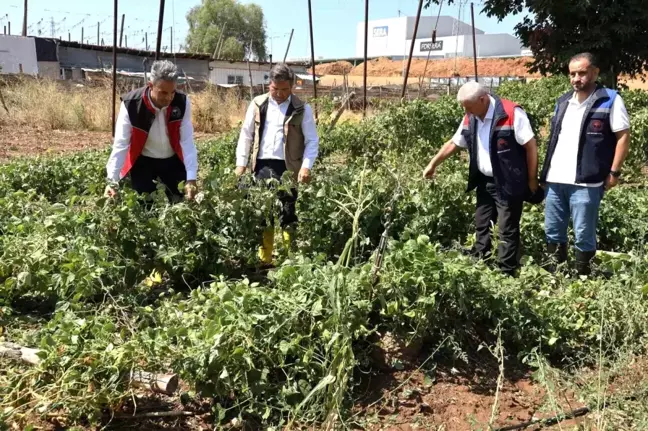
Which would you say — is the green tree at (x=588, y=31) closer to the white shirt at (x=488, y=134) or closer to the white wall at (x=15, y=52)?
the white shirt at (x=488, y=134)

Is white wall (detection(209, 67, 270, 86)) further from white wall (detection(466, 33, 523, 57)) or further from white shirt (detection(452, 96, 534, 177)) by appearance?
white wall (detection(466, 33, 523, 57))

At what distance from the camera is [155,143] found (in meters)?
4.10

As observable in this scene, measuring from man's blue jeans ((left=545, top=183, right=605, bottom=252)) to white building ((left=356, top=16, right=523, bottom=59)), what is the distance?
5777cm

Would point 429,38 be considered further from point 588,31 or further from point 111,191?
point 111,191

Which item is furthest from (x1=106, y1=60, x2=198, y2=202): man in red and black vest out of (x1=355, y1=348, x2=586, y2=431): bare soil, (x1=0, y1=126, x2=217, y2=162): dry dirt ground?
(x1=0, y1=126, x2=217, y2=162): dry dirt ground

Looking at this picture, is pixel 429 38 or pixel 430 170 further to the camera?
pixel 429 38

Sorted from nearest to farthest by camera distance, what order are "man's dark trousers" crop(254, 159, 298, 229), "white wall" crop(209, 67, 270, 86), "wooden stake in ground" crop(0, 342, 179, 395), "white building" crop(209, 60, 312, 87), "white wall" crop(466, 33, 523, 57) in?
"wooden stake in ground" crop(0, 342, 179, 395) → "man's dark trousers" crop(254, 159, 298, 229) → "white building" crop(209, 60, 312, 87) → "white wall" crop(209, 67, 270, 86) → "white wall" crop(466, 33, 523, 57)

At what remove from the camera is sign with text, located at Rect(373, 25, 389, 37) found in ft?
254

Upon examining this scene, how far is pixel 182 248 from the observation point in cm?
374

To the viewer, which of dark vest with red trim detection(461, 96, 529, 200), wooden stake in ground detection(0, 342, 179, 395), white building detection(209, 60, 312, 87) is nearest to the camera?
wooden stake in ground detection(0, 342, 179, 395)

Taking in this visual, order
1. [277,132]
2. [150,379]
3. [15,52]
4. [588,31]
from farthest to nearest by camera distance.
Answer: [15,52], [588,31], [277,132], [150,379]

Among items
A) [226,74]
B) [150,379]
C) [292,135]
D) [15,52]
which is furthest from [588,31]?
[15,52]

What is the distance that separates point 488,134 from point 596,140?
67cm

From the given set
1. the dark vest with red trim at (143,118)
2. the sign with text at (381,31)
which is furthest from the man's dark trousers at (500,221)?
the sign with text at (381,31)
